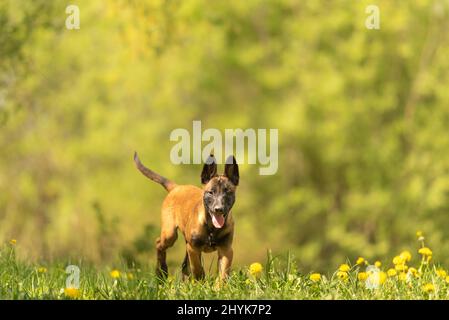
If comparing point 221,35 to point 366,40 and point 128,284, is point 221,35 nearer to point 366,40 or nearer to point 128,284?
point 366,40

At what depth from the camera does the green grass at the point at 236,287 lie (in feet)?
19.0

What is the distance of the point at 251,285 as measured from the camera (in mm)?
6277

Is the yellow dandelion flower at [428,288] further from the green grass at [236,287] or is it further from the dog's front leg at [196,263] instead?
the dog's front leg at [196,263]

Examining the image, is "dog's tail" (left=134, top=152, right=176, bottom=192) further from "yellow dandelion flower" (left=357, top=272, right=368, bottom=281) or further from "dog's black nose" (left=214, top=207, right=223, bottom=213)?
"yellow dandelion flower" (left=357, top=272, right=368, bottom=281)

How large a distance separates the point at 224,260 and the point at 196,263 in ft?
0.74

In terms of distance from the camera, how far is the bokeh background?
23.8m

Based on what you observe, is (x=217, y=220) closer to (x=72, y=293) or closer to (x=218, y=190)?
(x=218, y=190)

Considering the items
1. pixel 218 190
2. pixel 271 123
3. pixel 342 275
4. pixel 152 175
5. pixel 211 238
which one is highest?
pixel 271 123

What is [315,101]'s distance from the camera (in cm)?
2430

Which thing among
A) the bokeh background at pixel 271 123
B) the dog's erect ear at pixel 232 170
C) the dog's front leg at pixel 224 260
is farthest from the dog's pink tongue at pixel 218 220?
the bokeh background at pixel 271 123

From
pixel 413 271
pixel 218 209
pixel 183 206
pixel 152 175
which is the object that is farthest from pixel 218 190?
pixel 413 271

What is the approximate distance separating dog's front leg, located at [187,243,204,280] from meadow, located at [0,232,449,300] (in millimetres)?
161

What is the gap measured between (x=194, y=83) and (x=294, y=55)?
9.54 ft

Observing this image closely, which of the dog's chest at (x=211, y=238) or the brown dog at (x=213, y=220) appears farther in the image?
the dog's chest at (x=211, y=238)
